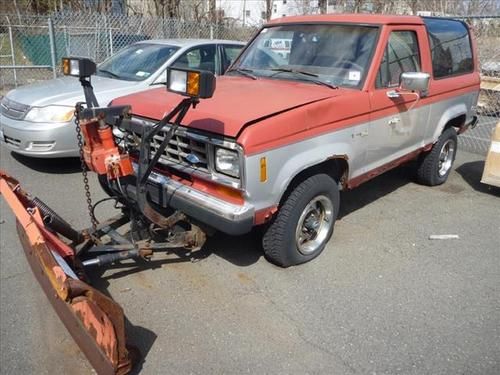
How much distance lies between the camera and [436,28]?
505cm

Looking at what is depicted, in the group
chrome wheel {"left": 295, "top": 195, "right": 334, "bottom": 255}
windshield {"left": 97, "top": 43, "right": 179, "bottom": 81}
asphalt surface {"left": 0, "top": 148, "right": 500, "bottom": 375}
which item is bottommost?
asphalt surface {"left": 0, "top": 148, "right": 500, "bottom": 375}

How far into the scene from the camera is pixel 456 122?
5.83 m

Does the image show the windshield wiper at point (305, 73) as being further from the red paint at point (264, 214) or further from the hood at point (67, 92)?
the hood at point (67, 92)

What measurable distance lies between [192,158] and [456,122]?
4.06 m


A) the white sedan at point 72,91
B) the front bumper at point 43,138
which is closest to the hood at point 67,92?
the white sedan at point 72,91

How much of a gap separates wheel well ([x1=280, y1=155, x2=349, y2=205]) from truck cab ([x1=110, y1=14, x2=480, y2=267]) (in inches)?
0.4

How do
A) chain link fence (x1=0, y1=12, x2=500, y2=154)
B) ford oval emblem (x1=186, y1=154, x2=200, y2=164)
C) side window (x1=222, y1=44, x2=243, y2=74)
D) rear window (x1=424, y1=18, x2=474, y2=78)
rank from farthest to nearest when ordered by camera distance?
1. chain link fence (x1=0, y1=12, x2=500, y2=154)
2. side window (x1=222, y1=44, x2=243, y2=74)
3. rear window (x1=424, y1=18, x2=474, y2=78)
4. ford oval emblem (x1=186, y1=154, x2=200, y2=164)

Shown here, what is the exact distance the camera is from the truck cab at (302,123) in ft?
10.2

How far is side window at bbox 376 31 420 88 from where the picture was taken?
4.14 meters

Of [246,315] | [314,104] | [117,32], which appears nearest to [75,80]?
[314,104]

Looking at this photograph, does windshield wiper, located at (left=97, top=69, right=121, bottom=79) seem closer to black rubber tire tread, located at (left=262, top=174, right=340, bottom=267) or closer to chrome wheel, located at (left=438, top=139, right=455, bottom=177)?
black rubber tire tread, located at (left=262, top=174, right=340, bottom=267)

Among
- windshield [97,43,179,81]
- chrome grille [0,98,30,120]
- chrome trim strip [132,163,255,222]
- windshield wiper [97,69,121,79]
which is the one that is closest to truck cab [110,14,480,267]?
chrome trim strip [132,163,255,222]

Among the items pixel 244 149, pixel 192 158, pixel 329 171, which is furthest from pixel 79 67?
pixel 329 171

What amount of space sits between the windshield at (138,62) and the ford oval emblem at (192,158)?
11.0ft
